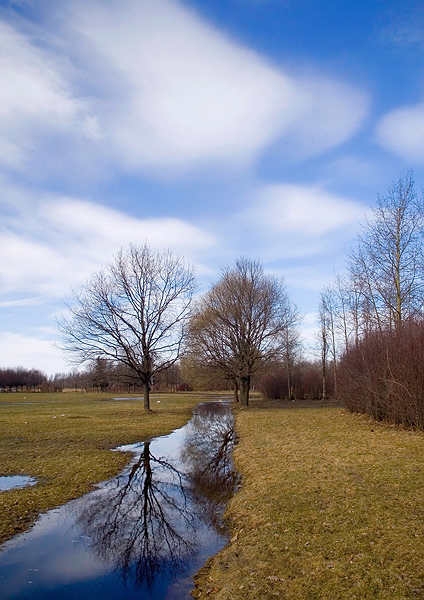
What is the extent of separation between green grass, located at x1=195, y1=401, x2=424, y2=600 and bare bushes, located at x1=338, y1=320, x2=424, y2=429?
440cm

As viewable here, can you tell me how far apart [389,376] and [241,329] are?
53.3 feet

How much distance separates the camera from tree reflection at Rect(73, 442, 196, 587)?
6.01 meters

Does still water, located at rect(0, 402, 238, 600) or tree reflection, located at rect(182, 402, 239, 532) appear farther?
Answer: tree reflection, located at rect(182, 402, 239, 532)

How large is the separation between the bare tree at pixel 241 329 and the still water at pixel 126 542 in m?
21.1

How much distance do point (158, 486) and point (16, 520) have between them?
11.9 ft

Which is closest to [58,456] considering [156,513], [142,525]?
[156,513]

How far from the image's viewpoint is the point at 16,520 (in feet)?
23.9

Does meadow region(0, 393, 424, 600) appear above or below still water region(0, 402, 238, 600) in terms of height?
above

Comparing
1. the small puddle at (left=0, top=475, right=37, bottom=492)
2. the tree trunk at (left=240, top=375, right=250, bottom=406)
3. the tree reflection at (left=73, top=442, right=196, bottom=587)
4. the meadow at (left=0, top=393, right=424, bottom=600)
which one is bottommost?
the tree reflection at (left=73, top=442, right=196, bottom=587)

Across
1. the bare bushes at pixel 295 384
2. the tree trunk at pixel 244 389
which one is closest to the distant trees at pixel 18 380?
the bare bushes at pixel 295 384

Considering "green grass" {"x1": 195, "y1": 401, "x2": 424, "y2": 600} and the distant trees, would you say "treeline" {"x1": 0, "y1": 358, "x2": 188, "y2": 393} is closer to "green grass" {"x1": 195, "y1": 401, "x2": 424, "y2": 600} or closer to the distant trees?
the distant trees

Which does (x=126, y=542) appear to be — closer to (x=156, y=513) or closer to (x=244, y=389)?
(x=156, y=513)

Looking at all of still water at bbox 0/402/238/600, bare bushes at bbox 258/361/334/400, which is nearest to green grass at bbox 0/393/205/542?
still water at bbox 0/402/238/600

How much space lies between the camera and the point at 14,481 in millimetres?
9789
